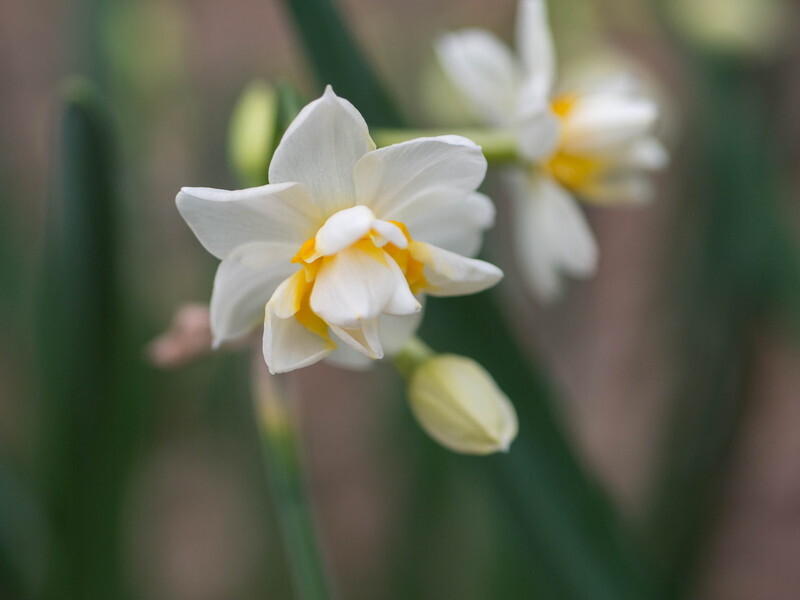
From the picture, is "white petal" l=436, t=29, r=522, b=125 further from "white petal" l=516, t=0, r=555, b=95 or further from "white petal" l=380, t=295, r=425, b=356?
"white petal" l=380, t=295, r=425, b=356

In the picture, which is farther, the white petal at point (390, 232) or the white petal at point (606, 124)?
the white petal at point (606, 124)

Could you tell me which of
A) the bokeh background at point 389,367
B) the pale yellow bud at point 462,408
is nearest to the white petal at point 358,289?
the pale yellow bud at point 462,408

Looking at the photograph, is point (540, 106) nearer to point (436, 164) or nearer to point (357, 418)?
point (436, 164)

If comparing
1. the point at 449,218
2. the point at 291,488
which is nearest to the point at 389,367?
the point at 291,488

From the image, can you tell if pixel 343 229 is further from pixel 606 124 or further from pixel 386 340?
pixel 606 124

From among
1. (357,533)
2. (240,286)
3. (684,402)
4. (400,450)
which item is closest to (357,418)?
(357,533)

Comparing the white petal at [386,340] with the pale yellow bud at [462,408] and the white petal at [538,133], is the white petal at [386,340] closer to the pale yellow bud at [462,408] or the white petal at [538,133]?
the pale yellow bud at [462,408]

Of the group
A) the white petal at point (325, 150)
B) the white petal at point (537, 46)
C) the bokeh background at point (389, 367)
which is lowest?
the bokeh background at point (389, 367)
